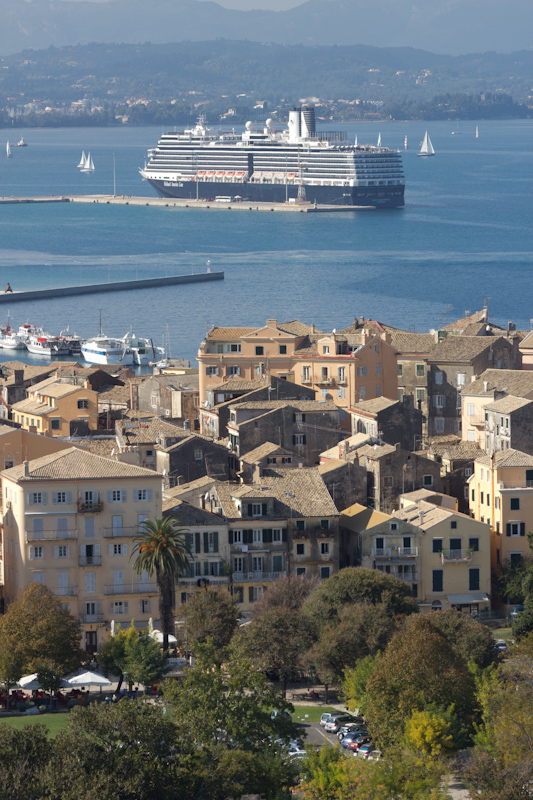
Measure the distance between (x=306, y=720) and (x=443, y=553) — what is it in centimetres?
1021

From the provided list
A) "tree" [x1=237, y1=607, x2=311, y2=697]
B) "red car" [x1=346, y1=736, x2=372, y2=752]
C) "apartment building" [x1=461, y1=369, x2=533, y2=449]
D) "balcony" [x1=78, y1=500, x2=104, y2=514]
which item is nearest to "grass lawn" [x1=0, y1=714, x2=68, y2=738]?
"tree" [x1=237, y1=607, x2=311, y2=697]

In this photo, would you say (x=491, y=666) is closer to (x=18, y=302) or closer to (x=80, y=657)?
(x=80, y=657)

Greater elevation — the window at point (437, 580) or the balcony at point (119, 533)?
the balcony at point (119, 533)

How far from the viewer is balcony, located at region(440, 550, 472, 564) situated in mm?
42469

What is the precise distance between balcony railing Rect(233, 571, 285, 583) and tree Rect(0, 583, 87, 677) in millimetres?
5734

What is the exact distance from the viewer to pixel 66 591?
39.2m

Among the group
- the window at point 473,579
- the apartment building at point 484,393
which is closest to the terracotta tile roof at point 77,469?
the window at point 473,579

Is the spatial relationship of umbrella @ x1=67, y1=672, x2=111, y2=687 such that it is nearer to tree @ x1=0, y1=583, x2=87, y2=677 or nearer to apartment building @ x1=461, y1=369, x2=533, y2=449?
tree @ x1=0, y1=583, x2=87, y2=677

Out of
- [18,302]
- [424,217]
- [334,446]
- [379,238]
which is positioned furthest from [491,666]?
[424,217]

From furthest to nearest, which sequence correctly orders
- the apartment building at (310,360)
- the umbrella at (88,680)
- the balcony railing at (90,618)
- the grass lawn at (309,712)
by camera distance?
the apartment building at (310,360) → the balcony railing at (90,618) → the umbrella at (88,680) → the grass lawn at (309,712)

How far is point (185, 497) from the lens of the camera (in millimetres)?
43375

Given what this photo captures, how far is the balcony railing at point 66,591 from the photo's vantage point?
128 feet

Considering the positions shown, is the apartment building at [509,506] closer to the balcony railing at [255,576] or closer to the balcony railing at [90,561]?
the balcony railing at [255,576]

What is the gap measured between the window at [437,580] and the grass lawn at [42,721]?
1280 centimetres
